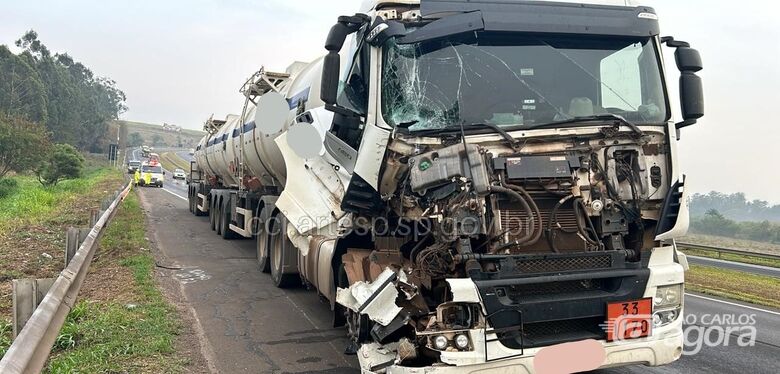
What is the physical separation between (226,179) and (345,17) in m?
11.0

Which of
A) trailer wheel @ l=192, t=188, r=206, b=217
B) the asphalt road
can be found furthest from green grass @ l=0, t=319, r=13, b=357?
trailer wheel @ l=192, t=188, r=206, b=217

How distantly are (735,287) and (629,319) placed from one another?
32.4 feet

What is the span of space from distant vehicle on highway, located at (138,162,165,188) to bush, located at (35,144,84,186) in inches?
217

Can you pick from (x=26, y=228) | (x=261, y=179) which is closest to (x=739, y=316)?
(x=261, y=179)

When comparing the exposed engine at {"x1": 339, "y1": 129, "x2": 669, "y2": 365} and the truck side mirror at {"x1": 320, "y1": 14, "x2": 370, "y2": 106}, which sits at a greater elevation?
the truck side mirror at {"x1": 320, "y1": 14, "x2": 370, "y2": 106}

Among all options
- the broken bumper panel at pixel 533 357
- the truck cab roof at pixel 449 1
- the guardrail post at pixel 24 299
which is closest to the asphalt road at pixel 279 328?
the broken bumper panel at pixel 533 357

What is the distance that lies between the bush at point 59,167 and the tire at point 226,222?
74.7ft

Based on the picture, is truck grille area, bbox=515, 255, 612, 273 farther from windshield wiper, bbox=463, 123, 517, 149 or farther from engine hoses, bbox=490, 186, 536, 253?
windshield wiper, bbox=463, 123, 517, 149

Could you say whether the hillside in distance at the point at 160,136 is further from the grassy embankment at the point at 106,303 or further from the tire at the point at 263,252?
the tire at the point at 263,252

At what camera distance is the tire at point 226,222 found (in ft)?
46.5

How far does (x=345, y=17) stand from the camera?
16.4 ft

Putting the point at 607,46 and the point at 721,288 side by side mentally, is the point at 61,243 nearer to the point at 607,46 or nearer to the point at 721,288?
the point at 607,46

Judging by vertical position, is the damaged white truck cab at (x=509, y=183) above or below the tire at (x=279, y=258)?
above

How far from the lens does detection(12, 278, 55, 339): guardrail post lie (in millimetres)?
4125
